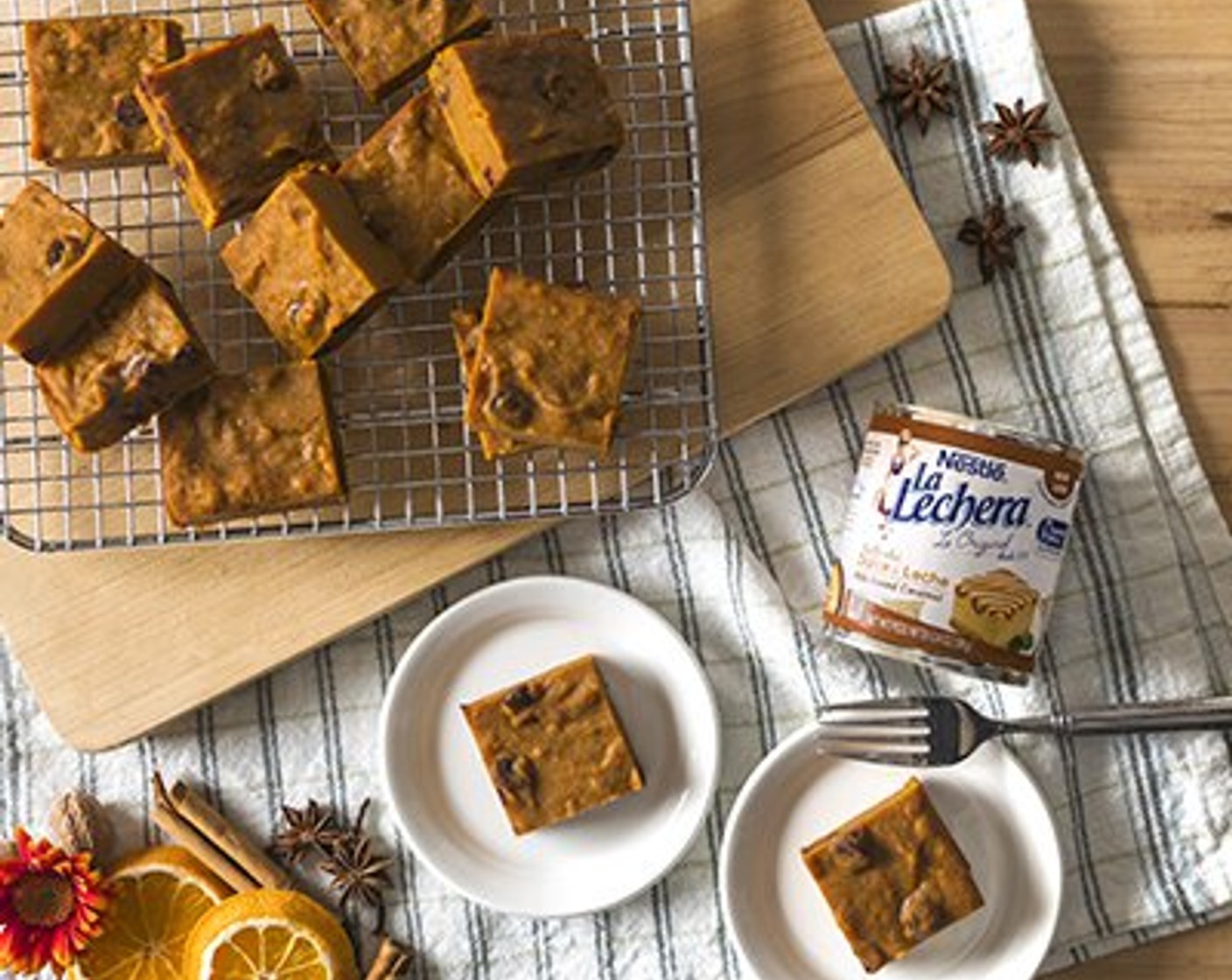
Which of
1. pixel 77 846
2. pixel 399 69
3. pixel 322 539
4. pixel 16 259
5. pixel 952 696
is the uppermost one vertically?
pixel 399 69

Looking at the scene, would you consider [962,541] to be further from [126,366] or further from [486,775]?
[126,366]

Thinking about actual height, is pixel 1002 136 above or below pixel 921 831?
above

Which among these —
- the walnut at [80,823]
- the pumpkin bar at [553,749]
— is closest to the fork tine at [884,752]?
the pumpkin bar at [553,749]

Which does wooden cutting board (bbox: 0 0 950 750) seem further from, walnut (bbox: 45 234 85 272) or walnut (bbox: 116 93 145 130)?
walnut (bbox: 116 93 145 130)

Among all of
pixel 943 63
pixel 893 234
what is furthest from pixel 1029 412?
pixel 943 63

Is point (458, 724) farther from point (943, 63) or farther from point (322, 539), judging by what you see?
point (943, 63)

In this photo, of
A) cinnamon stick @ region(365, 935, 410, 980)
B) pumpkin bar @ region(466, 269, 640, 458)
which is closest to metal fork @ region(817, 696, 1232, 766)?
pumpkin bar @ region(466, 269, 640, 458)

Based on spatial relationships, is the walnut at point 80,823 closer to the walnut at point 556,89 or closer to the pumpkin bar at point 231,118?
the pumpkin bar at point 231,118

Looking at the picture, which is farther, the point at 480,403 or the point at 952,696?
the point at 952,696
